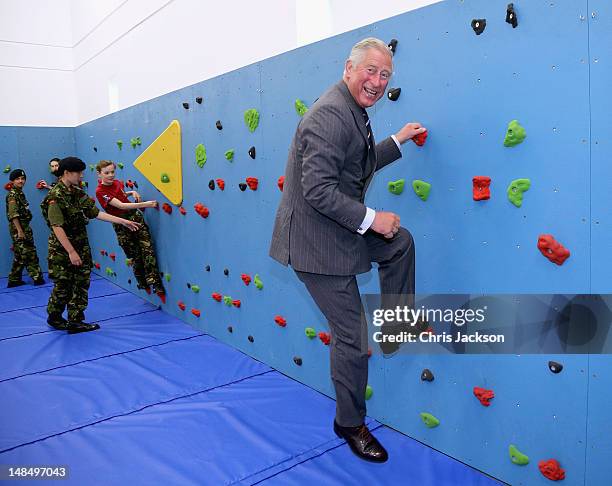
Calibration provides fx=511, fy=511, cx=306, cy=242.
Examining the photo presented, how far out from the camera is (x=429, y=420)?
231 cm

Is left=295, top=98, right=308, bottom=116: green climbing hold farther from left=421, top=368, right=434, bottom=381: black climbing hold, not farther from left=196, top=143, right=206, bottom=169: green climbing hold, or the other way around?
left=421, top=368, right=434, bottom=381: black climbing hold

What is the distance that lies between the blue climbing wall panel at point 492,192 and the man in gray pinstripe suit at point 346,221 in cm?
20

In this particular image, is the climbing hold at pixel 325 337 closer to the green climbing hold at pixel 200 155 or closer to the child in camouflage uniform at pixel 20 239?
the green climbing hold at pixel 200 155

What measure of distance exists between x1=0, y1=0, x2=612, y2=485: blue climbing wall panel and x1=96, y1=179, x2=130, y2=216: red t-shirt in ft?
6.82

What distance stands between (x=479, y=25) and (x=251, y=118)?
1.65 metres

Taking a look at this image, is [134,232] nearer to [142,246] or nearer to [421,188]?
[142,246]

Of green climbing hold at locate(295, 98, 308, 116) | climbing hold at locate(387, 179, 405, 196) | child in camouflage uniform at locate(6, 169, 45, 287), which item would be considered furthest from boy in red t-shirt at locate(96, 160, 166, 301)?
climbing hold at locate(387, 179, 405, 196)

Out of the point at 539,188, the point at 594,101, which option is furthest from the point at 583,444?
the point at 594,101

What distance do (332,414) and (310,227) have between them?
1.19 m

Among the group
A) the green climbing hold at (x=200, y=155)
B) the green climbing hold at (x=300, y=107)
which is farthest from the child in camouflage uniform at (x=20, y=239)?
the green climbing hold at (x=300, y=107)

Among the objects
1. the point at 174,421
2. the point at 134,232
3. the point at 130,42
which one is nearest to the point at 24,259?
the point at 134,232

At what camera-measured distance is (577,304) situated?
1.76 meters

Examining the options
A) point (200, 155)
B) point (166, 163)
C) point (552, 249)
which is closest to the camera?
point (552, 249)

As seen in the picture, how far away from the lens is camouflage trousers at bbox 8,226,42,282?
616 cm
